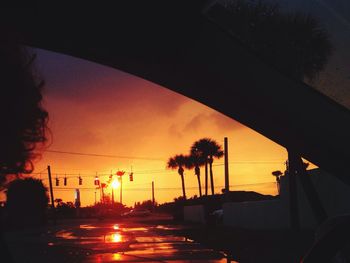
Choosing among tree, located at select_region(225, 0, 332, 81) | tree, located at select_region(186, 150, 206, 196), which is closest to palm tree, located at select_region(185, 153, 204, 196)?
tree, located at select_region(186, 150, 206, 196)

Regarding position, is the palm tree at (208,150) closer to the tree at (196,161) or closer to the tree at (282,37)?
the tree at (196,161)

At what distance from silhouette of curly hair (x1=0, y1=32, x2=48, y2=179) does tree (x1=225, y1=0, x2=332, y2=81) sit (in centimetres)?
996

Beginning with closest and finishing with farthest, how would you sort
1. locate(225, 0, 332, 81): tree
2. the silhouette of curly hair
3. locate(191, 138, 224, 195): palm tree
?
the silhouette of curly hair
locate(225, 0, 332, 81): tree
locate(191, 138, 224, 195): palm tree

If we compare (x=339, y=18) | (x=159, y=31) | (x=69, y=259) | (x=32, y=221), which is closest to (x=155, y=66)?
(x=159, y=31)

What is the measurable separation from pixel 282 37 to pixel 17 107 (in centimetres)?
1113

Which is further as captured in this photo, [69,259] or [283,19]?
[69,259]

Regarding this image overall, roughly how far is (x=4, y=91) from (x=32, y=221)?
2162 inches

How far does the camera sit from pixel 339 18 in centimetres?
1155

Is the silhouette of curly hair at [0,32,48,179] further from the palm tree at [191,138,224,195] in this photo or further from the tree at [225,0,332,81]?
the palm tree at [191,138,224,195]

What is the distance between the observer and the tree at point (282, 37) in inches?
475

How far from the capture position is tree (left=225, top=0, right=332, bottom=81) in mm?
12070

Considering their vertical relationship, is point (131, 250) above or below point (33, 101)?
below

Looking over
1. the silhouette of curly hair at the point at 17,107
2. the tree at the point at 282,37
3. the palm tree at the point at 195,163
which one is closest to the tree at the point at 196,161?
the palm tree at the point at 195,163

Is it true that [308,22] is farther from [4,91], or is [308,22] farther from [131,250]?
[4,91]
